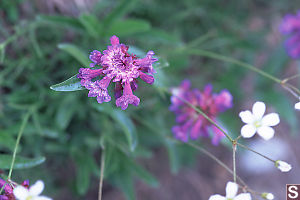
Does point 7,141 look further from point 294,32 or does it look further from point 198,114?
point 294,32

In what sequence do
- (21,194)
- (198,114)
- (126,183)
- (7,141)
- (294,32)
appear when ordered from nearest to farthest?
(21,194) < (7,141) < (198,114) < (126,183) < (294,32)

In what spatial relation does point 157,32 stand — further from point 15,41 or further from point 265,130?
point 265,130

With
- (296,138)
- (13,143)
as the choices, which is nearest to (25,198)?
(13,143)

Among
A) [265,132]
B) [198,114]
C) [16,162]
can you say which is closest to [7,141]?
[16,162]

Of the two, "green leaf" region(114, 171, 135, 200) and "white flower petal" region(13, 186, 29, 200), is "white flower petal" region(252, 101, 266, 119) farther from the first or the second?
"green leaf" region(114, 171, 135, 200)

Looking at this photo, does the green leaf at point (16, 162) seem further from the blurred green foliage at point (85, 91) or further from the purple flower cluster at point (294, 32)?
the purple flower cluster at point (294, 32)

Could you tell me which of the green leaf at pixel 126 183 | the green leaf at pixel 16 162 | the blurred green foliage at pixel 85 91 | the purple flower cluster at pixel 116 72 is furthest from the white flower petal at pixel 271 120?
the green leaf at pixel 126 183
